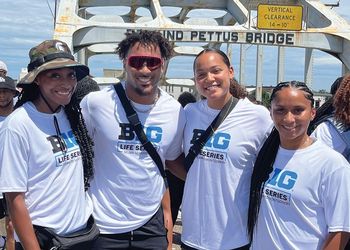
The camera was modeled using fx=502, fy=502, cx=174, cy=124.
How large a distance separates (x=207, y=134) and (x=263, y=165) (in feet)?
1.62

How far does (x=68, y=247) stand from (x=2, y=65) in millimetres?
4341

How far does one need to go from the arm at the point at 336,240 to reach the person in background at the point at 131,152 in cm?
130

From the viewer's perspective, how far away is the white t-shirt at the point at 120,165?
3.54 m

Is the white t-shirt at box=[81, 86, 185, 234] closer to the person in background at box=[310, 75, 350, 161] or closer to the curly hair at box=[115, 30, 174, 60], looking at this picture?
the curly hair at box=[115, 30, 174, 60]

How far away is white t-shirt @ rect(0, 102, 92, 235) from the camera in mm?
2986

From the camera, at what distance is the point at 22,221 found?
9.85 ft

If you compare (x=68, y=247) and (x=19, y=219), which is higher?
(x=19, y=219)

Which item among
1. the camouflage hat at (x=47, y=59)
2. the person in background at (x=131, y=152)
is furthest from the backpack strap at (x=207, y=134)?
the camouflage hat at (x=47, y=59)

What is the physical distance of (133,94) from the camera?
11.9ft

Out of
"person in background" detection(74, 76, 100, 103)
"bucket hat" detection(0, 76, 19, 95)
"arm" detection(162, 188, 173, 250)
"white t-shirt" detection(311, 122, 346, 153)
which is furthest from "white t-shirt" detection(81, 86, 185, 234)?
"bucket hat" detection(0, 76, 19, 95)

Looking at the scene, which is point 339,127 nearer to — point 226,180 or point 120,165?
point 226,180

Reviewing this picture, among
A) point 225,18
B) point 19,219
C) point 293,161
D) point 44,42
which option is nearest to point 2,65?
point 44,42

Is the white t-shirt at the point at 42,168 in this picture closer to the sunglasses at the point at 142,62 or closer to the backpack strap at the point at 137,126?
the backpack strap at the point at 137,126

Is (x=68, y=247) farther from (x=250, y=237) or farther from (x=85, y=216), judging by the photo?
(x=250, y=237)
